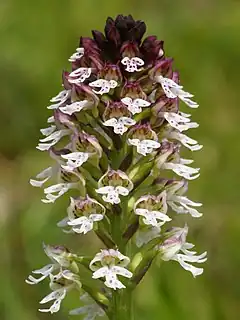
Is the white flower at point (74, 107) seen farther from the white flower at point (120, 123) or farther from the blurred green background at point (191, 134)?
the blurred green background at point (191, 134)

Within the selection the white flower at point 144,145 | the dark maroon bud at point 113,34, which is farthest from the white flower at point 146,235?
the dark maroon bud at point 113,34

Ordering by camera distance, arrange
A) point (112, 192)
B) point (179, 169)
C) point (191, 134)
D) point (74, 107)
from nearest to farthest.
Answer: point (112, 192) → point (74, 107) → point (179, 169) → point (191, 134)

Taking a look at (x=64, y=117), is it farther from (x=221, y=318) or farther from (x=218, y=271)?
(x=218, y=271)

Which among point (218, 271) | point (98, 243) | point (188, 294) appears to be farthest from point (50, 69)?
point (188, 294)

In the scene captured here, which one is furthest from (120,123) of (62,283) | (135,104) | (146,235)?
(62,283)

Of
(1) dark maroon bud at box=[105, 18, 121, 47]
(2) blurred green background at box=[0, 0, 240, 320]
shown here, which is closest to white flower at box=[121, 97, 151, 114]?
(1) dark maroon bud at box=[105, 18, 121, 47]

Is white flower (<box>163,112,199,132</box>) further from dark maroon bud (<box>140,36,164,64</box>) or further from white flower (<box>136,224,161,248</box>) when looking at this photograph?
white flower (<box>136,224,161,248</box>)

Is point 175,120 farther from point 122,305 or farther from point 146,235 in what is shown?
point 122,305
